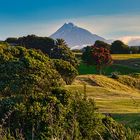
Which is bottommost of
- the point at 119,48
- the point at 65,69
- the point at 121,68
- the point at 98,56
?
the point at 121,68

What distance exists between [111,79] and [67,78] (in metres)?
22.0

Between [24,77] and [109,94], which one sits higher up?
[24,77]

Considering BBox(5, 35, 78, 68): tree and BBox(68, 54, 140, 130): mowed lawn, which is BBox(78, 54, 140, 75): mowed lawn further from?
BBox(5, 35, 78, 68): tree

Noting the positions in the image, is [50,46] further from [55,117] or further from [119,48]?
[55,117]

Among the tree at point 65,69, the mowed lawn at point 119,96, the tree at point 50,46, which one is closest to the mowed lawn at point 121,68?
the mowed lawn at point 119,96

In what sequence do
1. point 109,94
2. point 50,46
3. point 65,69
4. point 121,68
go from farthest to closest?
point 121,68 → point 50,46 → point 109,94 → point 65,69

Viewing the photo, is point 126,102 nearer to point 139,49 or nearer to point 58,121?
point 58,121

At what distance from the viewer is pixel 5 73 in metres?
33.7

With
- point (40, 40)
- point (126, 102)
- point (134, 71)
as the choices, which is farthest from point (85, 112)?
point (40, 40)

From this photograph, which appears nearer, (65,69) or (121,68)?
(65,69)

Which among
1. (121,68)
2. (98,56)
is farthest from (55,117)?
(121,68)

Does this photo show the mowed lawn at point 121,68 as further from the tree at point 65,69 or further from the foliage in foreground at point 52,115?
the foliage in foreground at point 52,115

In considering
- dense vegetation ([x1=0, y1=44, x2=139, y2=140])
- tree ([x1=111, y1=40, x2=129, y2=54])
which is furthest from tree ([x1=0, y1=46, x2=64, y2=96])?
tree ([x1=111, y1=40, x2=129, y2=54])

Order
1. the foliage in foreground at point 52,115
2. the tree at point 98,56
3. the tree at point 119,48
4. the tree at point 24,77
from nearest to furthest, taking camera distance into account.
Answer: the foliage in foreground at point 52,115 → the tree at point 24,77 → the tree at point 98,56 → the tree at point 119,48
